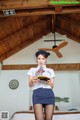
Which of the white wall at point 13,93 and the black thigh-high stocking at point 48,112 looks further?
the white wall at point 13,93

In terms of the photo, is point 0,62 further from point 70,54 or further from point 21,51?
point 70,54

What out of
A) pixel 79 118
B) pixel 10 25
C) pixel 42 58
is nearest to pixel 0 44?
pixel 10 25

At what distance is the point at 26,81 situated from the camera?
277 inches

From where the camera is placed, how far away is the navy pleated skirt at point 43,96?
183 cm

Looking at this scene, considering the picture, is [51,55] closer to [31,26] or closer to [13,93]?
[31,26]

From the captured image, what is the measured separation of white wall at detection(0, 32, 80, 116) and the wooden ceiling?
0.25 meters

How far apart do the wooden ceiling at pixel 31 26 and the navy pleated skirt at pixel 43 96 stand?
10.1 feet

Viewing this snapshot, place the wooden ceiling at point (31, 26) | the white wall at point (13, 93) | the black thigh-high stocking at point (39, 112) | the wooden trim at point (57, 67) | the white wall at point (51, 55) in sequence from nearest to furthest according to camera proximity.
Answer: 1. the black thigh-high stocking at point (39, 112)
2. the wooden ceiling at point (31, 26)
3. the white wall at point (13, 93)
4. the wooden trim at point (57, 67)
5. the white wall at point (51, 55)

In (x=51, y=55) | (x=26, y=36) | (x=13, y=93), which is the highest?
(x=26, y=36)

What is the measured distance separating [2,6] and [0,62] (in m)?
3.21

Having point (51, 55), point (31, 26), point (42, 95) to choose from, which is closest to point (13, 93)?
point (51, 55)

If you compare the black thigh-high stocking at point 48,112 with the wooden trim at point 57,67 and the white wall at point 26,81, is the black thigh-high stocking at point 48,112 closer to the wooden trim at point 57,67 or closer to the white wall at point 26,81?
the white wall at point 26,81

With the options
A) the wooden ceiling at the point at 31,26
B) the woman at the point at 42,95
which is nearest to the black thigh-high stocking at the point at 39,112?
the woman at the point at 42,95

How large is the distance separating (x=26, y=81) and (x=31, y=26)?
1.82 m
